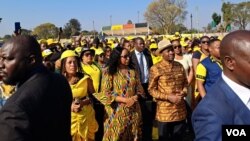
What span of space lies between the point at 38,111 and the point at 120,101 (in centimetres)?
300

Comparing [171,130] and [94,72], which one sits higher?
[94,72]

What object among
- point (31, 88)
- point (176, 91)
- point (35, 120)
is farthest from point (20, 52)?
point (176, 91)

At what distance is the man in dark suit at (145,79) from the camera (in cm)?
661

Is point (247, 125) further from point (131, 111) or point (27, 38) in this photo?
point (131, 111)

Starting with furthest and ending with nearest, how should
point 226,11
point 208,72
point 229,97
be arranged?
point 226,11
point 208,72
point 229,97

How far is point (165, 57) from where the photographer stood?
5.76 m

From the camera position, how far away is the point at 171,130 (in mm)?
5770

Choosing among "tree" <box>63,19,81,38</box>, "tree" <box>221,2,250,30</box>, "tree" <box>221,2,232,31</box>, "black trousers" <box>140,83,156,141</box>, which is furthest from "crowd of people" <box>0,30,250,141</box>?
"tree" <box>221,2,250,30</box>

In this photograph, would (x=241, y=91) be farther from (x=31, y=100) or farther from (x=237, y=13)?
(x=237, y=13)

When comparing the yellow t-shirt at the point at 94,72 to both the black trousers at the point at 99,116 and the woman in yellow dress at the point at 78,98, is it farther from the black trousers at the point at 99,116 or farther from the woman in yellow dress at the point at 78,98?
the woman in yellow dress at the point at 78,98

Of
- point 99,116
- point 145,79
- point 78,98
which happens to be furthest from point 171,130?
point 145,79

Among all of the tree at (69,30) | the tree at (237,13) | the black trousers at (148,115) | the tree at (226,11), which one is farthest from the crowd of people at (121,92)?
the tree at (237,13)

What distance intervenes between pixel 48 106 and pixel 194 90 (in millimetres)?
4772

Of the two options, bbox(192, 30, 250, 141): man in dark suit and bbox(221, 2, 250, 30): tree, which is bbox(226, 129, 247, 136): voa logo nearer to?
bbox(192, 30, 250, 141): man in dark suit
